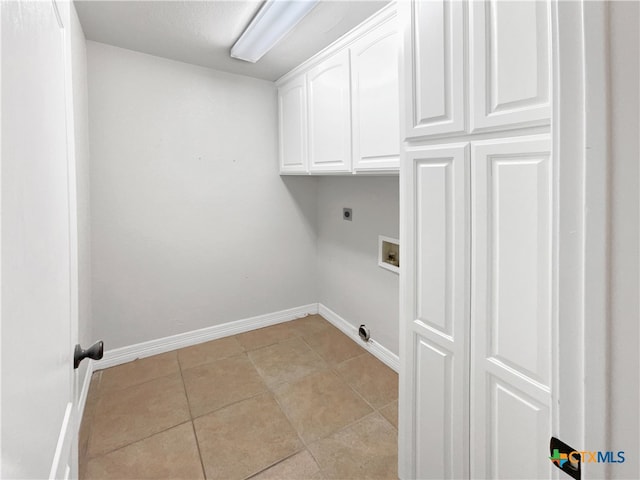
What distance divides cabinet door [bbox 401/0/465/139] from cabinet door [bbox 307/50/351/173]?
0.84 m

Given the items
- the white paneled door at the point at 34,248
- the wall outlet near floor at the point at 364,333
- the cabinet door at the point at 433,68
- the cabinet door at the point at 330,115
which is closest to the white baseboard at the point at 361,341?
the wall outlet near floor at the point at 364,333

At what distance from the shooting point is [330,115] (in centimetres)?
214

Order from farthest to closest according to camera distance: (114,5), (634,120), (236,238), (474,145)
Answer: (236,238) → (114,5) → (474,145) → (634,120)

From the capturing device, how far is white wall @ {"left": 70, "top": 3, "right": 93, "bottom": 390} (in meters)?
1.69

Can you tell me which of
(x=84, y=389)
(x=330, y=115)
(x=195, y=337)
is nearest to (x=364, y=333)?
(x=195, y=337)

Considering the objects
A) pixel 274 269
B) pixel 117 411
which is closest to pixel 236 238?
pixel 274 269

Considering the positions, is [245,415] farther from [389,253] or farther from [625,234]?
[625,234]

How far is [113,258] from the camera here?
232 centimetres

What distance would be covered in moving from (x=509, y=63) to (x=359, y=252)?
6.24ft

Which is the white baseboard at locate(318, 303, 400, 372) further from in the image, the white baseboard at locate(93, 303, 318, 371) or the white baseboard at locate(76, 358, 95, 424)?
the white baseboard at locate(76, 358, 95, 424)

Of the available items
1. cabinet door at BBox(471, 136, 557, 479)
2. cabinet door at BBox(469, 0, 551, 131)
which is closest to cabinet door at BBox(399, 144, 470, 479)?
cabinet door at BBox(471, 136, 557, 479)

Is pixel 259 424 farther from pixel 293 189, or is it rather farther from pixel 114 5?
pixel 114 5

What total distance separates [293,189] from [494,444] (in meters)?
2.48

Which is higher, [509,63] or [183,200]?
[509,63]
